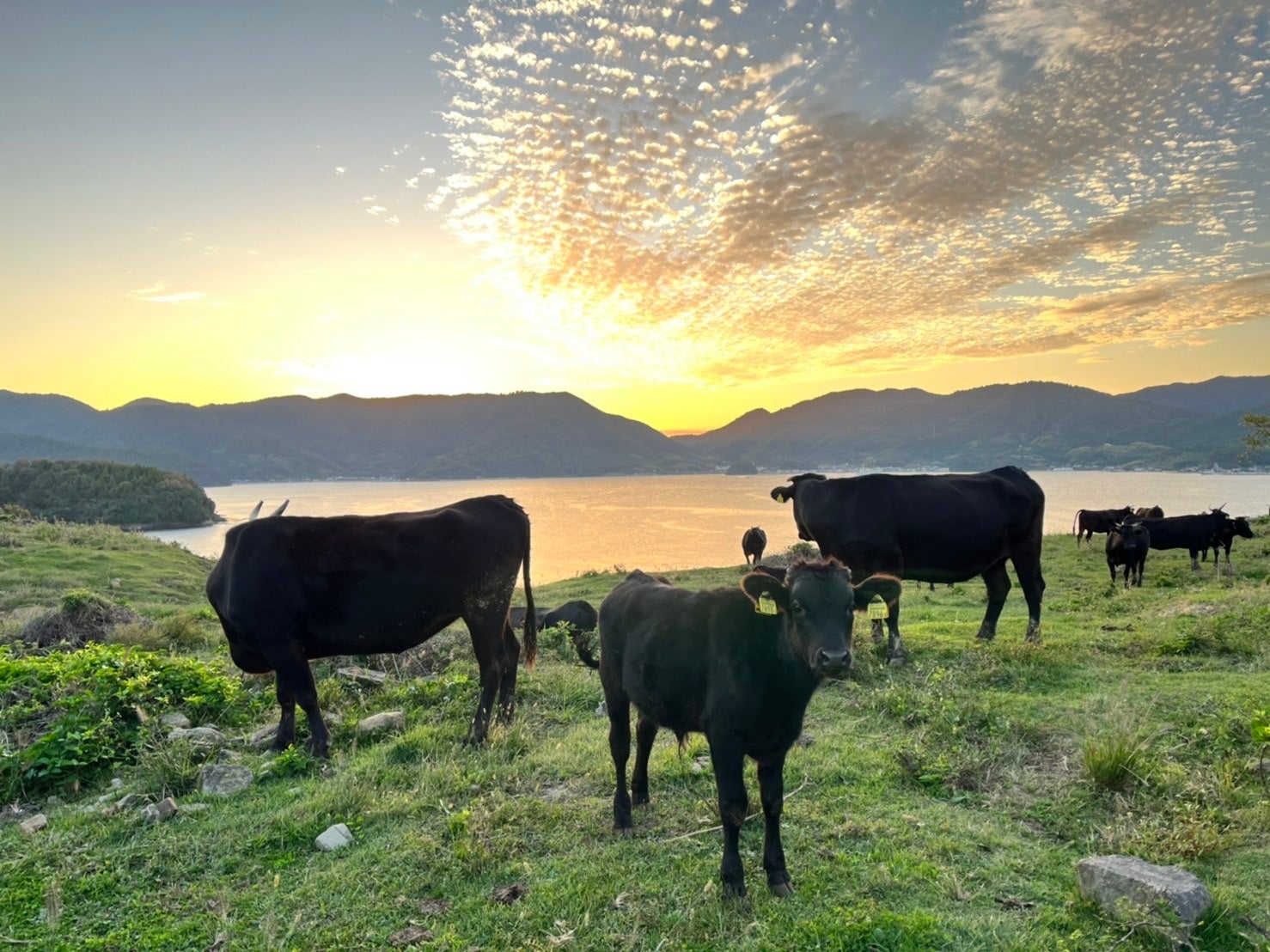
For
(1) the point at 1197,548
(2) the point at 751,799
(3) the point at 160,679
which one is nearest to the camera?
(2) the point at 751,799

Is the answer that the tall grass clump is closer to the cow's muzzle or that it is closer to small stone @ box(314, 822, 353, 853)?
the cow's muzzle

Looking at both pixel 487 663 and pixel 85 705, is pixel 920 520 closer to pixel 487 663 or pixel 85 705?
pixel 487 663

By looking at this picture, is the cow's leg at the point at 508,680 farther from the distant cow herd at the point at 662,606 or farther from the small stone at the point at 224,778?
the small stone at the point at 224,778

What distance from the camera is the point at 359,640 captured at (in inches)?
280

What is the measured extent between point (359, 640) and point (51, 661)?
159 inches

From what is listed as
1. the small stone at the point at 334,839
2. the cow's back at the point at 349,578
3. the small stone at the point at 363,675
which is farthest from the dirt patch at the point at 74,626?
the small stone at the point at 334,839

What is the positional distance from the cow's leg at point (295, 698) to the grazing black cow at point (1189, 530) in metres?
24.5

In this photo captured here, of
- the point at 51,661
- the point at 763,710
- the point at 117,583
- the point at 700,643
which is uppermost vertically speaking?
the point at 700,643

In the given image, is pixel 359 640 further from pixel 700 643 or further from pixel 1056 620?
pixel 1056 620

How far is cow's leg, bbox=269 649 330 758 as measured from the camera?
6.79 metres

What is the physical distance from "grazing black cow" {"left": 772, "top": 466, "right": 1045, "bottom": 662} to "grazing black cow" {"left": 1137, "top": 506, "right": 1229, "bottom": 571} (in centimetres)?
1483

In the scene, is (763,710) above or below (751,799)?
above

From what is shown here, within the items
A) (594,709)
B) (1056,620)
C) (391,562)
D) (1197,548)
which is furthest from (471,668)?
(1197,548)

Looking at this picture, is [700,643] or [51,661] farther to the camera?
[51,661]
